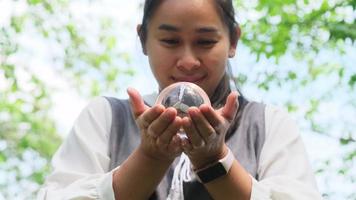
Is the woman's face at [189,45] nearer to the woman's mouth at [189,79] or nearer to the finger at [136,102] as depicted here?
the woman's mouth at [189,79]

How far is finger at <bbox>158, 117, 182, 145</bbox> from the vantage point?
3.96 ft

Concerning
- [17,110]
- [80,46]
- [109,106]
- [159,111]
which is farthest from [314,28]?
[159,111]

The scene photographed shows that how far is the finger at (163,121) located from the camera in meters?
1.20

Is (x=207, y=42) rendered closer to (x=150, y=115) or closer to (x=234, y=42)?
(x=234, y=42)

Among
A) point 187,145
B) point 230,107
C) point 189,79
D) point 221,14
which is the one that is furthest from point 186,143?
point 221,14

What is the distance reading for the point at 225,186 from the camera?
4.33ft

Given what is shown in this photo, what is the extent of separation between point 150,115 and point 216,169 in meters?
0.18

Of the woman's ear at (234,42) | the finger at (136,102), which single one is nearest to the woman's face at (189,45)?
the woman's ear at (234,42)

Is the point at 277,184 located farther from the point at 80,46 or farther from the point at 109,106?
the point at 80,46

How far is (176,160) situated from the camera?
1.57m

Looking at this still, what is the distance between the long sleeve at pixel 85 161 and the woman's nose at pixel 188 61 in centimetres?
24

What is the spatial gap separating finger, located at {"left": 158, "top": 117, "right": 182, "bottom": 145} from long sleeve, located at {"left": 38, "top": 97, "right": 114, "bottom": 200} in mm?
181

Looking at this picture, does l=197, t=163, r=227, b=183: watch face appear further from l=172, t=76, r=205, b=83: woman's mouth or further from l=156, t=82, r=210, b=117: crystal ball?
l=172, t=76, r=205, b=83: woman's mouth

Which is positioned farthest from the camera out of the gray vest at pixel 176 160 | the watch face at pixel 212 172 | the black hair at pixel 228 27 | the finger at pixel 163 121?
the black hair at pixel 228 27
